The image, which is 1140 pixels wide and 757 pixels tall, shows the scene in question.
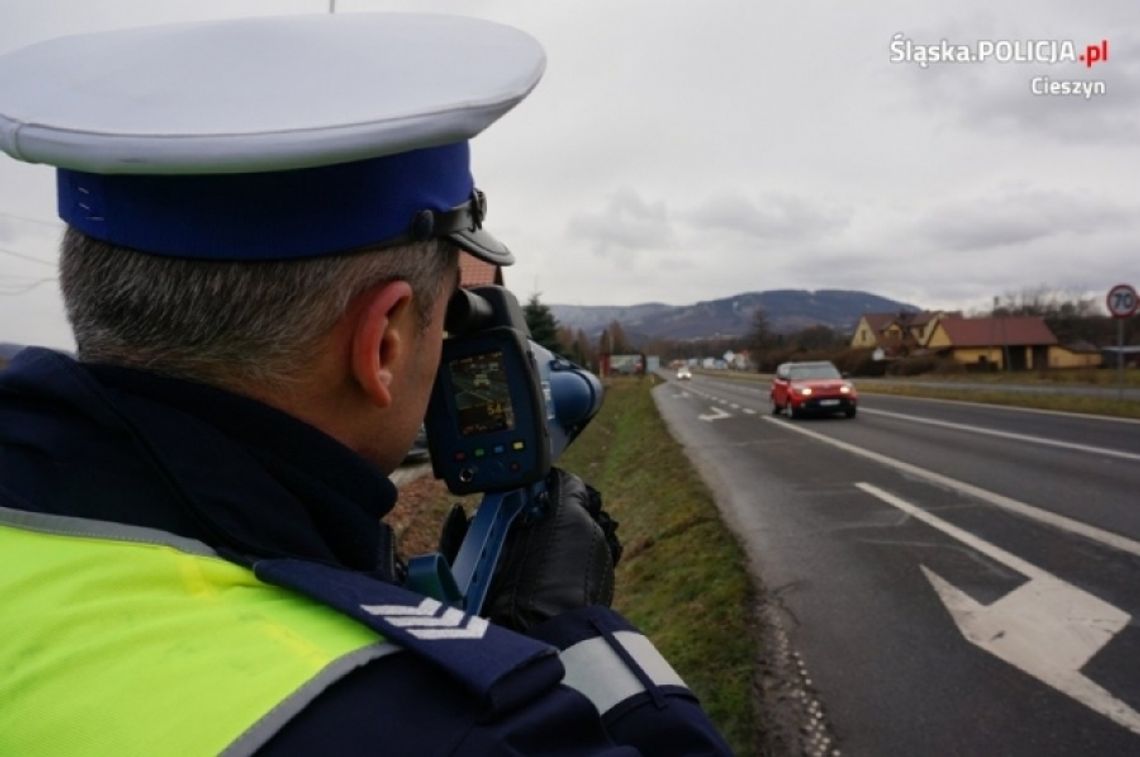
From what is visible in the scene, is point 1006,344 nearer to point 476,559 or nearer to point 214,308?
point 476,559

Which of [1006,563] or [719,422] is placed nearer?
[1006,563]

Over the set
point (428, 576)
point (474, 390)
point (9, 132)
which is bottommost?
point (428, 576)

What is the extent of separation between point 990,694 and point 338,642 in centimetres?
392

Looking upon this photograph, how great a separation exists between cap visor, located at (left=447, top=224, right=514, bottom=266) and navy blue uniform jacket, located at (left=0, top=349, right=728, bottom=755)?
1.08ft

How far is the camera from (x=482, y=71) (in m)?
1.00

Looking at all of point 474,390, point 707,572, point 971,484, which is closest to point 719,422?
point 971,484

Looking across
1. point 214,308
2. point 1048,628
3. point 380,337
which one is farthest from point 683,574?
point 214,308

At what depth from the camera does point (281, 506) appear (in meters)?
0.93

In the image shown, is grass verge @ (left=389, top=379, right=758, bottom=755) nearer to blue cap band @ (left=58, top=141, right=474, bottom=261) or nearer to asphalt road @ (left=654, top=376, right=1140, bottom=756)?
asphalt road @ (left=654, top=376, right=1140, bottom=756)

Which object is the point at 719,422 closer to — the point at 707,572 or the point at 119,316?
the point at 707,572

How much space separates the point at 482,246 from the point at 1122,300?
2285 cm

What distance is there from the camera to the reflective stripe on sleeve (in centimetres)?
102

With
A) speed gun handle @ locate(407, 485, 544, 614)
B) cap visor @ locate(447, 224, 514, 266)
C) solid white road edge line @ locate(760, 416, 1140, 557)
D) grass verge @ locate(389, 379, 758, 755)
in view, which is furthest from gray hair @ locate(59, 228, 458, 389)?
solid white road edge line @ locate(760, 416, 1140, 557)

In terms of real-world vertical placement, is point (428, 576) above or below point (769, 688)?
above
